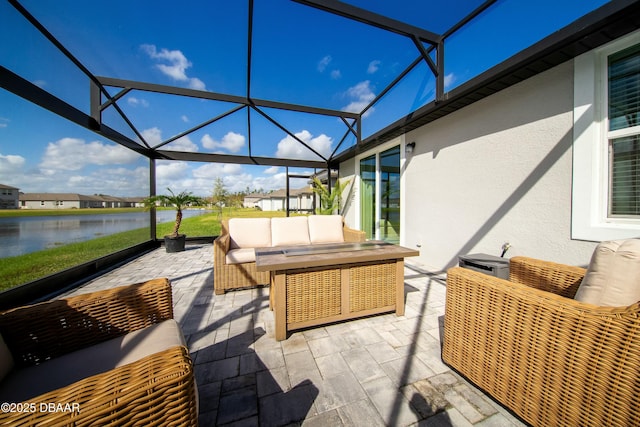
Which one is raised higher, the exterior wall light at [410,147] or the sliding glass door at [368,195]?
the exterior wall light at [410,147]

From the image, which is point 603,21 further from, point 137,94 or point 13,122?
point 137,94

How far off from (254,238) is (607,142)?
4570 millimetres

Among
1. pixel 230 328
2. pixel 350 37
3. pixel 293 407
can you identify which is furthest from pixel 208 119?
pixel 293 407

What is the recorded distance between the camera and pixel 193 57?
420cm

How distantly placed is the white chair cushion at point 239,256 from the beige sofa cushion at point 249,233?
345mm

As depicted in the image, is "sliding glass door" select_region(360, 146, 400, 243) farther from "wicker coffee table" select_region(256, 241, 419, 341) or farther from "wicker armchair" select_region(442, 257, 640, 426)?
"wicker armchair" select_region(442, 257, 640, 426)

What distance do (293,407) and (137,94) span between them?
20.7 ft

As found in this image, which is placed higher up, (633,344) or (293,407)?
(633,344)

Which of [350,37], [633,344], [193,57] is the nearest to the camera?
[633,344]

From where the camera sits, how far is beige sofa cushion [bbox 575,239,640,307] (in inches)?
40.7

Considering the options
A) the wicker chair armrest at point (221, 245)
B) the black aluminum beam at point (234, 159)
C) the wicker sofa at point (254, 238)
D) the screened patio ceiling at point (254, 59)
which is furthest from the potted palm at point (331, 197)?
the wicker chair armrest at point (221, 245)

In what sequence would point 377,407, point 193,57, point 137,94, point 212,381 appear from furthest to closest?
point 137,94 → point 193,57 → point 212,381 → point 377,407

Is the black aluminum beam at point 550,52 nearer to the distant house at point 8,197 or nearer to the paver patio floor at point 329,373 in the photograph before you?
the paver patio floor at point 329,373

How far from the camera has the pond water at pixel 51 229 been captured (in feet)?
9.68
